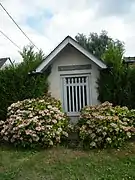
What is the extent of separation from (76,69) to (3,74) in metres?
2.92

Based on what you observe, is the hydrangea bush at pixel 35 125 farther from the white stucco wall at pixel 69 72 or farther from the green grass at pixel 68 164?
the white stucco wall at pixel 69 72

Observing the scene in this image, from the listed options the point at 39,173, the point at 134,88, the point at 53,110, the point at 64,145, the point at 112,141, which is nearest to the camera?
the point at 39,173

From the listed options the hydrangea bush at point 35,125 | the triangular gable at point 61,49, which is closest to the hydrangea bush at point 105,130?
the hydrangea bush at point 35,125

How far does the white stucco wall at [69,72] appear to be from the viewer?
12906 millimetres

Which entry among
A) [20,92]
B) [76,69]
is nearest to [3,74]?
[20,92]

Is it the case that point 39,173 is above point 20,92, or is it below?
below

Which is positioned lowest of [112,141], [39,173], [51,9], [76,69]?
[39,173]

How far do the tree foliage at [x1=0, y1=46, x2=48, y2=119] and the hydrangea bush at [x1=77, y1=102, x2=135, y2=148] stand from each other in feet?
10.6

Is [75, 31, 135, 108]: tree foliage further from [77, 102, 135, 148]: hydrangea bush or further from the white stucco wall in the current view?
[77, 102, 135, 148]: hydrangea bush

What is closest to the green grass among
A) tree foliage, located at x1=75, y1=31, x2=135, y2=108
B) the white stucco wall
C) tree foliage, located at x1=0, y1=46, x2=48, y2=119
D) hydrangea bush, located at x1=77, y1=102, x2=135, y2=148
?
hydrangea bush, located at x1=77, y1=102, x2=135, y2=148

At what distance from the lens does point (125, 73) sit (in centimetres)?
1201

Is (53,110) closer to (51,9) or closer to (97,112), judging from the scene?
(97,112)

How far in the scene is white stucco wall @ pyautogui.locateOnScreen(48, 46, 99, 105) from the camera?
1291 cm

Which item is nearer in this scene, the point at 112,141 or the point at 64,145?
the point at 112,141
